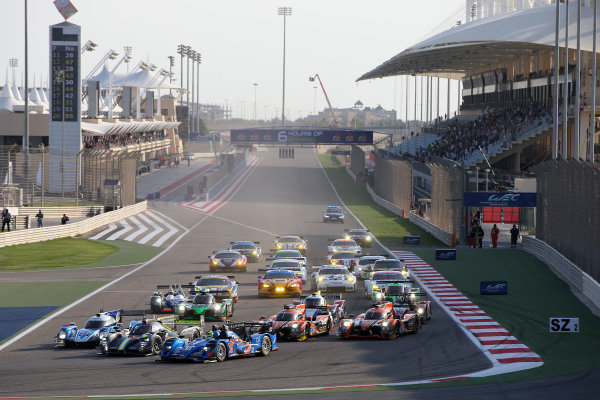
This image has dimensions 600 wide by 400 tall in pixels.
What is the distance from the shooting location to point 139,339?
914 inches

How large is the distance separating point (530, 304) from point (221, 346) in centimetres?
1463

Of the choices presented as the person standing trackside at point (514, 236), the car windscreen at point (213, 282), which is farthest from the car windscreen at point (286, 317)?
the person standing trackside at point (514, 236)

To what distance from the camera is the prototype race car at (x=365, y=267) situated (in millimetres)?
36938

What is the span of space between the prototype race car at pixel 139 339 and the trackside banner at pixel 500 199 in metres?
27.1

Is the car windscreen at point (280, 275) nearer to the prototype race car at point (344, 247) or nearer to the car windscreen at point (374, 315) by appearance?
the car windscreen at point (374, 315)

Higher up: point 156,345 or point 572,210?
point 572,210

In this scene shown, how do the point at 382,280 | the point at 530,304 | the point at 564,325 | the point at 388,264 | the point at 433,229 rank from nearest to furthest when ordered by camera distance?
the point at 564,325
the point at 530,304
the point at 382,280
the point at 388,264
the point at 433,229

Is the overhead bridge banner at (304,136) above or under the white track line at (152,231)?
above

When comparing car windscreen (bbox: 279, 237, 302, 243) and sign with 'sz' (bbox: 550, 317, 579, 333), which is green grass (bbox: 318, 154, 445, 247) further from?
sign with 'sz' (bbox: 550, 317, 579, 333)

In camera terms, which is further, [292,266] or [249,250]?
[249,250]

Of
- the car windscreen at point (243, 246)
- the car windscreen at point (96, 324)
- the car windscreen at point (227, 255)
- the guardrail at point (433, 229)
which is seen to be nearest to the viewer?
the car windscreen at point (96, 324)

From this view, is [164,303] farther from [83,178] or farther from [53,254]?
[83,178]

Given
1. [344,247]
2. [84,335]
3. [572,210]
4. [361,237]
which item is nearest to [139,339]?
[84,335]

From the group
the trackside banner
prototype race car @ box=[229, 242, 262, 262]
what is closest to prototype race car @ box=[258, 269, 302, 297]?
prototype race car @ box=[229, 242, 262, 262]
